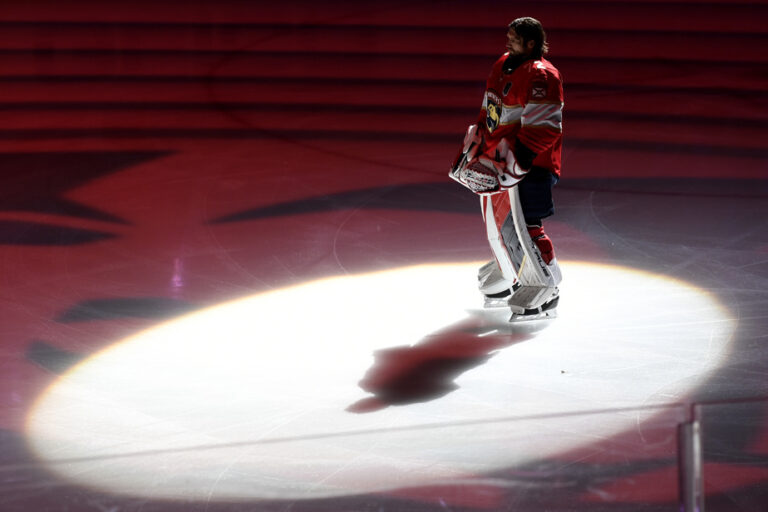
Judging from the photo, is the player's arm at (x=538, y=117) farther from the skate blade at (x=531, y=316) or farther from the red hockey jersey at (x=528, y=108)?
the skate blade at (x=531, y=316)

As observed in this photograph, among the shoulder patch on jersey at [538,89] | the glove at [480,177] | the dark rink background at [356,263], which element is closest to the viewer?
the dark rink background at [356,263]

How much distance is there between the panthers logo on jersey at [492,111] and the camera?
4.07m

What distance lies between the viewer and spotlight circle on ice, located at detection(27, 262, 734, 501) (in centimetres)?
304

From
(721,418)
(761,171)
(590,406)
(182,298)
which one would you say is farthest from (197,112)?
(721,418)

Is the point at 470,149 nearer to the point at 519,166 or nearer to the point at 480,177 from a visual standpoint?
the point at 480,177

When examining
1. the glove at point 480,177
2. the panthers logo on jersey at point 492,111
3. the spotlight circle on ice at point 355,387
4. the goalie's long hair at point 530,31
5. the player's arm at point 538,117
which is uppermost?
the goalie's long hair at point 530,31

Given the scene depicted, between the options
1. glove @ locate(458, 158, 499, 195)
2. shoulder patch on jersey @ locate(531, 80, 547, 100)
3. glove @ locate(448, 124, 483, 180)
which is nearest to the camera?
shoulder patch on jersey @ locate(531, 80, 547, 100)

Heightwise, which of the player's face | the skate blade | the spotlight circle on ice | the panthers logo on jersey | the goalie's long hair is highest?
the goalie's long hair

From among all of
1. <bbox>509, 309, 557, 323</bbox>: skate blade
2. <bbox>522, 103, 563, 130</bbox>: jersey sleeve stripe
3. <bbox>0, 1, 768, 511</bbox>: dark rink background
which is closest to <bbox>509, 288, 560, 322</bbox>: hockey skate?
<bbox>509, 309, 557, 323</bbox>: skate blade

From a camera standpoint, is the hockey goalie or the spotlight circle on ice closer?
the spotlight circle on ice

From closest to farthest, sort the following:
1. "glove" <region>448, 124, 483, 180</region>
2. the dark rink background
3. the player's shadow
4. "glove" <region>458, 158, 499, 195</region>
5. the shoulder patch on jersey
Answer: the dark rink background < the player's shadow < the shoulder patch on jersey < "glove" <region>458, 158, 499, 195</region> < "glove" <region>448, 124, 483, 180</region>

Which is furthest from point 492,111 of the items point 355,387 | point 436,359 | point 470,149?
point 355,387

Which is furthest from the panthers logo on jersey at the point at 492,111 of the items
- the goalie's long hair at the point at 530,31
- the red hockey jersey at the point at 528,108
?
the goalie's long hair at the point at 530,31

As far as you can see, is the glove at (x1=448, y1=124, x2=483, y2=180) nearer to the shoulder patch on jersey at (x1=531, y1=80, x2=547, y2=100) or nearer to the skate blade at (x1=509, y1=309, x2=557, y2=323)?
the shoulder patch on jersey at (x1=531, y1=80, x2=547, y2=100)
